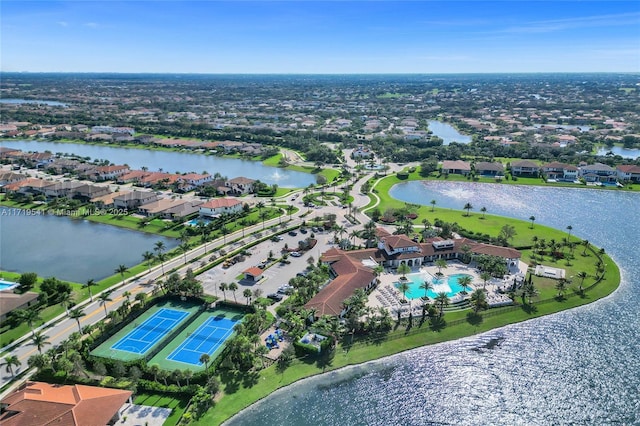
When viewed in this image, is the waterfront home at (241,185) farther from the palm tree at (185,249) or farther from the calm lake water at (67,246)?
the palm tree at (185,249)

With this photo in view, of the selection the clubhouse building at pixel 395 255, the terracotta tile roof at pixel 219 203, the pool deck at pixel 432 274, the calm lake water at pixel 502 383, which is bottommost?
the calm lake water at pixel 502 383

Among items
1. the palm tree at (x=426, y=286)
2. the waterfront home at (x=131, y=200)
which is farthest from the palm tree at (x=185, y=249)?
the palm tree at (x=426, y=286)

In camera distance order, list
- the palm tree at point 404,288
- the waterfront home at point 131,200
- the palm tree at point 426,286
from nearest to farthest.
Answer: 1. the palm tree at point 404,288
2. the palm tree at point 426,286
3. the waterfront home at point 131,200

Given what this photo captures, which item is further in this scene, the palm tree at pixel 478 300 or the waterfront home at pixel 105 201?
the waterfront home at pixel 105 201

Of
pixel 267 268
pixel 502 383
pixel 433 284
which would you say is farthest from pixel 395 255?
pixel 502 383

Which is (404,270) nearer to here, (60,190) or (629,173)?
(60,190)

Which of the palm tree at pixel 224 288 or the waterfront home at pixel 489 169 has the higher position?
the waterfront home at pixel 489 169
